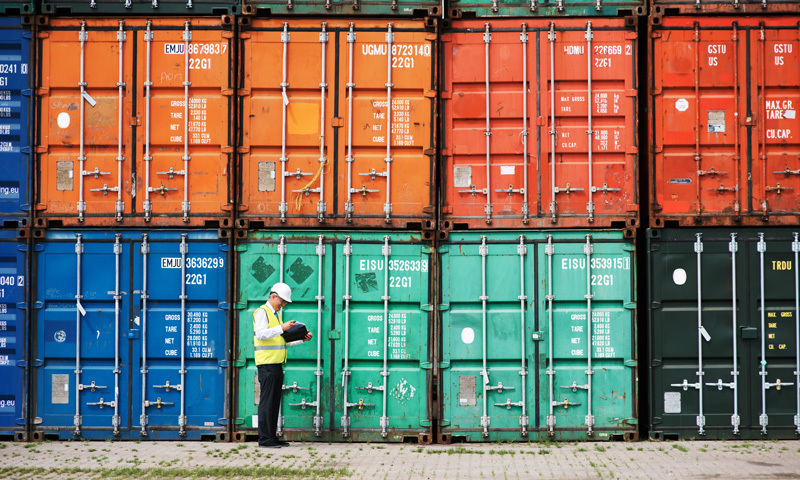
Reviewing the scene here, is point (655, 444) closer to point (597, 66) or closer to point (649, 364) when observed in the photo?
point (649, 364)

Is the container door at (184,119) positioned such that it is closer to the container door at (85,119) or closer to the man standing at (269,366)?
the container door at (85,119)

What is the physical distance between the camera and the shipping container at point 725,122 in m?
11.0

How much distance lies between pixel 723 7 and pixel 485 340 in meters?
5.49

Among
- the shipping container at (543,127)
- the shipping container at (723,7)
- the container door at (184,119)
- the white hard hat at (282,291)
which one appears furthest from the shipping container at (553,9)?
the white hard hat at (282,291)

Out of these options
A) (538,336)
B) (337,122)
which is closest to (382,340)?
(538,336)

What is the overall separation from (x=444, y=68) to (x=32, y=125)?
562cm

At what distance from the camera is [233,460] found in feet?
31.9

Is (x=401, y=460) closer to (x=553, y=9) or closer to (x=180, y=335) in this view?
(x=180, y=335)

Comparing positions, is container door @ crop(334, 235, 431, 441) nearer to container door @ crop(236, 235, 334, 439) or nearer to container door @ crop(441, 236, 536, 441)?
container door @ crop(236, 235, 334, 439)

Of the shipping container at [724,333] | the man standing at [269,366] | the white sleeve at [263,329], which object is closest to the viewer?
the white sleeve at [263,329]

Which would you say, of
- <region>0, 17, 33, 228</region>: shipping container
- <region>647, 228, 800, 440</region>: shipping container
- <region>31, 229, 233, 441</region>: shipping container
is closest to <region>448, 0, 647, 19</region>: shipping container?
<region>647, 228, 800, 440</region>: shipping container

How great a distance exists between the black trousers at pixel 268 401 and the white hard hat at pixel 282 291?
0.85 metres

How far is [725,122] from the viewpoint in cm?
1102

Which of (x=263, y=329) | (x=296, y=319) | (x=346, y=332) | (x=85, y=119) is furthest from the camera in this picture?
(x=85, y=119)
